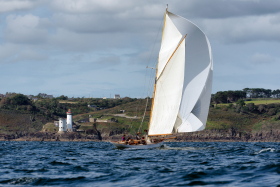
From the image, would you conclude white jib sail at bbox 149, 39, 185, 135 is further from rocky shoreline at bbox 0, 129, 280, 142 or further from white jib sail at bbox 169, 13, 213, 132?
rocky shoreline at bbox 0, 129, 280, 142

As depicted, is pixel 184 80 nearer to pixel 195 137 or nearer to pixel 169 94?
pixel 169 94

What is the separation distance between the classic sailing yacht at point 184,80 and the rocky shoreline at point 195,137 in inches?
4757

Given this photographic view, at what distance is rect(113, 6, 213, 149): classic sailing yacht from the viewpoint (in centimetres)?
4856

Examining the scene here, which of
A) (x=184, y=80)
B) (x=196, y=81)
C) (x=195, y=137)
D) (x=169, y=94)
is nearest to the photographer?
(x=196, y=81)

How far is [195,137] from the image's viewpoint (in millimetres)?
172750

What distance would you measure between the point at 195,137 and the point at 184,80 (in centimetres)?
12833

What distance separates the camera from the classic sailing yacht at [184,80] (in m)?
48.6

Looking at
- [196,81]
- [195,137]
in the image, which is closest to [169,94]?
[196,81]

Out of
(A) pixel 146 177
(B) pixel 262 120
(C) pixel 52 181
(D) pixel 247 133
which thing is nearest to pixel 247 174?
(A) pixel 146 177

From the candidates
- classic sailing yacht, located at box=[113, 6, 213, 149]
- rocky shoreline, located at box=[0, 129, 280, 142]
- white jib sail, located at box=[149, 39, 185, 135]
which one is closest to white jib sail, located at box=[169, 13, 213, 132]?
classic sailing yacht, located at box=[113, 6, 213, 149]

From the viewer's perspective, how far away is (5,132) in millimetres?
176750

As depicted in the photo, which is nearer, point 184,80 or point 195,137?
point 184,80

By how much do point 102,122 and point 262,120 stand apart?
9505 centimetres

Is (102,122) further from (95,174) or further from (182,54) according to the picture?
(95,174)
